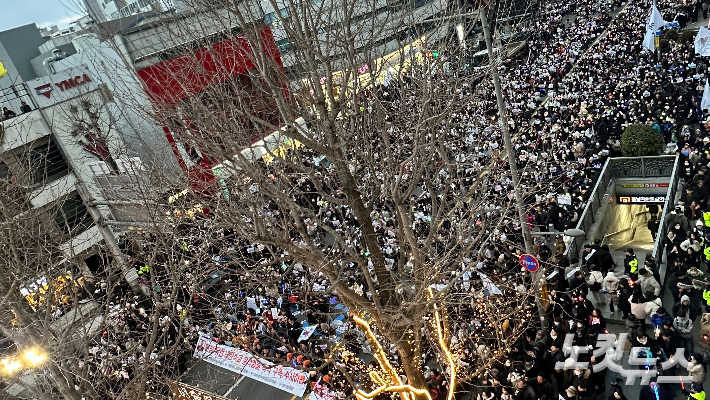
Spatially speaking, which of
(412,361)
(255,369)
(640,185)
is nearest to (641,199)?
(640,185)

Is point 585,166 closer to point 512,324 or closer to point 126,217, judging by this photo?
point 512,324

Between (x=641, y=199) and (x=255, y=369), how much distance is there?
1384 cm

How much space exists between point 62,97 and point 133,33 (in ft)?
12.4

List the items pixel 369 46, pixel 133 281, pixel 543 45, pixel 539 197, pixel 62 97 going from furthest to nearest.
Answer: pixel 543 45 → pixel 62 97 → pixel 133 281 → pixel 539 197 → pixel 369 46

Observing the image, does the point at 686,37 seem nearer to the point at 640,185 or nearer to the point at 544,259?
the point at 640,185

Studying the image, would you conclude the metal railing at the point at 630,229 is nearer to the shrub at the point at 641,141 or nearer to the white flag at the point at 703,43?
the shrub at the point at 641,141

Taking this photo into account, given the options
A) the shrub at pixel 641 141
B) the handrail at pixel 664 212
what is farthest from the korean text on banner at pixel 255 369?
the shrub at pixel 641 141

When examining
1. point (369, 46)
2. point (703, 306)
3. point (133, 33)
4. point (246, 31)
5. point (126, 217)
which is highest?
point (133, 33)

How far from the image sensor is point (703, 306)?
1130 cm

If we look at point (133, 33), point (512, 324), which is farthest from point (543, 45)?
point (512, 324)

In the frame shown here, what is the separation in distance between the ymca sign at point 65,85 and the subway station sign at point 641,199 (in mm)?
21208

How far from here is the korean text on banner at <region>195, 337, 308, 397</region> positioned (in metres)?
12.2

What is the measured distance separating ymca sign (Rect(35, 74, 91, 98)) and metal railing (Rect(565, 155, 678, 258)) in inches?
771

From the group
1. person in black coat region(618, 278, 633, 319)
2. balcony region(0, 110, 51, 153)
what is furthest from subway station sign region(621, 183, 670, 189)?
balcony region(0, 110, 51, 153)
